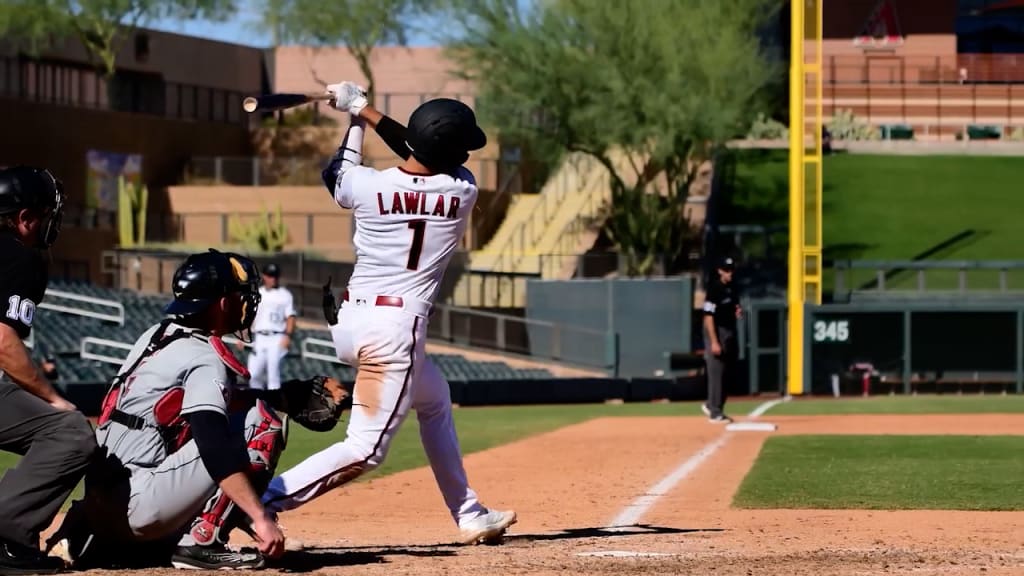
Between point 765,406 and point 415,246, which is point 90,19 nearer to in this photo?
point 765,406

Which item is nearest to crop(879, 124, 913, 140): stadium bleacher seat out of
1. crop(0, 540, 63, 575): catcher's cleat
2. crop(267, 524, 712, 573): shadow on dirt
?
crop(267, 524, 712, 573): shadow on dirt

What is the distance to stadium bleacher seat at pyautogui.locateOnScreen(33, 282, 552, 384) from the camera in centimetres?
2514

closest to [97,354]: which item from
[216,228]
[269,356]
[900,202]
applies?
[269,356]

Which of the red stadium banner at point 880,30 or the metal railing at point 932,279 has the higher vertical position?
the red stadium banner at point 880,30

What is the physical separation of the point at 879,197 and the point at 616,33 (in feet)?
29.7

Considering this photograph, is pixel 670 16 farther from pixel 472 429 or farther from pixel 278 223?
pixel 472 429

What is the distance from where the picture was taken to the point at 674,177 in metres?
42.6

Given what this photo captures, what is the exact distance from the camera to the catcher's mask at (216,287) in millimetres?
6473

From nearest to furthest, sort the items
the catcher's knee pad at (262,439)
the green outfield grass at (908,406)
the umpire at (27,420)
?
1. the umpire at (27,420)
2. the catcher's knee pad at (262,439)
3. the green outfield grass at (908,406)

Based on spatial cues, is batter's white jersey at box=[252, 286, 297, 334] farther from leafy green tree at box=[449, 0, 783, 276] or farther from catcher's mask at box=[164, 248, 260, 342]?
leafy green tree at box=[449, 0, 783, 276]

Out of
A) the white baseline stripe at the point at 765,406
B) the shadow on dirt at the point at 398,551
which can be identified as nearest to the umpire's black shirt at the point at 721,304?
the white baseline stripe at the point at 765,406

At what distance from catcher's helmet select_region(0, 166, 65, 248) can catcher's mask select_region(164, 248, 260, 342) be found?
0.56m

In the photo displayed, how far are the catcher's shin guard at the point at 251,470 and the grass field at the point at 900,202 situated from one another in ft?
111

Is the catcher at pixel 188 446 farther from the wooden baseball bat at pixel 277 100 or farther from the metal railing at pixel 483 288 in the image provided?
the metal railing at pixel 483 288
